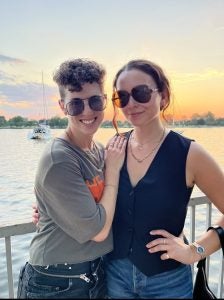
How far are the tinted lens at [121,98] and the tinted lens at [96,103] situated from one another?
0.09 meters

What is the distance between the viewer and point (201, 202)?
1976 millimetres

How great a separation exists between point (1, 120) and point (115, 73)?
8.20 ft

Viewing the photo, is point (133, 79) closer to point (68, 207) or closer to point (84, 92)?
point (84, 92)

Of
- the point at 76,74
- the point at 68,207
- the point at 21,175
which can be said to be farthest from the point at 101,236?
the point at 21,175

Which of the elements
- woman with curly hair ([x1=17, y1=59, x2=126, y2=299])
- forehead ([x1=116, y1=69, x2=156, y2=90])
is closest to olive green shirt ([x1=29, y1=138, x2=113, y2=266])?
woman with curly hair ([x1=17, y1=59, x2=126, y2=299])

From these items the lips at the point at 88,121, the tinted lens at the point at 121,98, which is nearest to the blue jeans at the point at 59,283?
the lips at the point at 88,121

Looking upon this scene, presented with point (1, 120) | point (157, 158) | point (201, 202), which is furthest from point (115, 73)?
point (1, 120)

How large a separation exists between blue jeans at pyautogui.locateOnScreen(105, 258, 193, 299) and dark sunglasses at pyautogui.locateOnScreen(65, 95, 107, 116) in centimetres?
62

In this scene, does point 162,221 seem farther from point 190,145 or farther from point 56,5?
point 56,5

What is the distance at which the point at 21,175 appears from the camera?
48.7 ft

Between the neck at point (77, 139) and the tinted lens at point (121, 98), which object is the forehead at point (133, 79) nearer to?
the tinted lens at point (121, 98)

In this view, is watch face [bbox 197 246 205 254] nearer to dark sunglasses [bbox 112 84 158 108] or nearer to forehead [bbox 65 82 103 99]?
dark sunglasses [bbox 112 84 158 108]

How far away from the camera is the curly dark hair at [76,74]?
1.26m

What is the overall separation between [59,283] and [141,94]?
794mm
